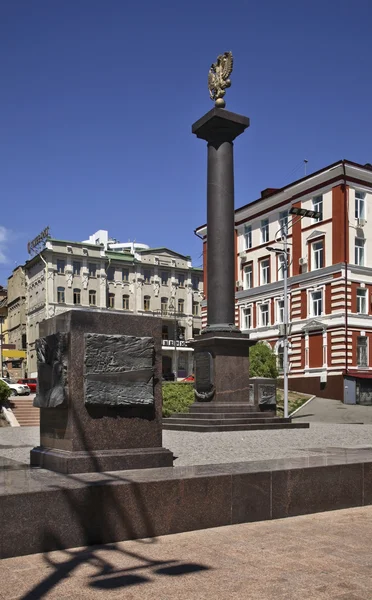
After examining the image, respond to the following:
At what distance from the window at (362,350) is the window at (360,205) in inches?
311

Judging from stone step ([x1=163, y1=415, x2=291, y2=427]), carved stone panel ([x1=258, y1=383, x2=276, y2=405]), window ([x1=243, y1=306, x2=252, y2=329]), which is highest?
window ([x1=243, y1=306, x2=252, y2=329])

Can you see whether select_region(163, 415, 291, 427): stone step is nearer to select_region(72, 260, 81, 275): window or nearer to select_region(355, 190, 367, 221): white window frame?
select_region(355, 190, 367, 221): white window frame

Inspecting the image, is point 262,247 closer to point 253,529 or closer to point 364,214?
point 364,214

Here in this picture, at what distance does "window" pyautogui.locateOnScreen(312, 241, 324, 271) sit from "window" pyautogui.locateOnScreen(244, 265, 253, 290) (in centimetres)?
760

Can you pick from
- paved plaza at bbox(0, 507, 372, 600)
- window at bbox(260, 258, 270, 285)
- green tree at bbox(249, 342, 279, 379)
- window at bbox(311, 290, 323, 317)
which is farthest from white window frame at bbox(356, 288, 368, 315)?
paved plaza at bbox(0, 507, 372, 600)

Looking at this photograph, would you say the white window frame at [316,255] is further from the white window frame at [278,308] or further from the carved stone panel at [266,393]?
the carved stone panel at [266,393]

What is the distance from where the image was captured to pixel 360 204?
43.3 m

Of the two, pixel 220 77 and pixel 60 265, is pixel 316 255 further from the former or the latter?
pixel 60 265

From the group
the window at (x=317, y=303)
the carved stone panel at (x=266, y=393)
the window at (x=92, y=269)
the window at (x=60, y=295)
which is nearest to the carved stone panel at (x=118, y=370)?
the carved stone panel at (x=266, y=393)

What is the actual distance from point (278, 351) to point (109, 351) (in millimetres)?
39703

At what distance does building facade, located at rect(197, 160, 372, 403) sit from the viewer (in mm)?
41250

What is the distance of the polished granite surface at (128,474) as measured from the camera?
6.41 m

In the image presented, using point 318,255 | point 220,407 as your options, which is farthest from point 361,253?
point 220,407

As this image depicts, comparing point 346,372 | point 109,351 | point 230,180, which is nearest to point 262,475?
point 109,351
